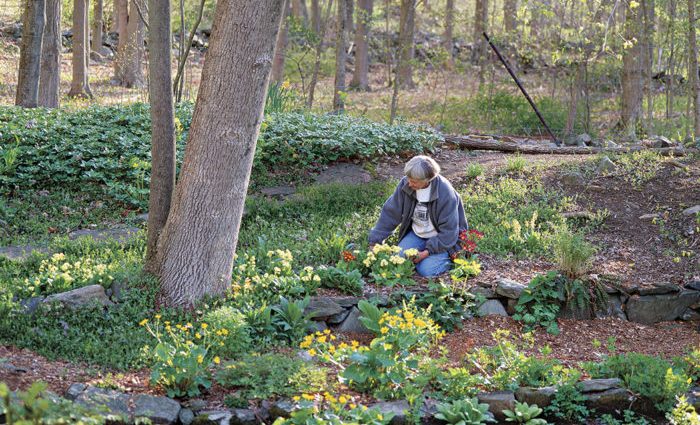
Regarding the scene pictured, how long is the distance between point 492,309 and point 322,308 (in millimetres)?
1544

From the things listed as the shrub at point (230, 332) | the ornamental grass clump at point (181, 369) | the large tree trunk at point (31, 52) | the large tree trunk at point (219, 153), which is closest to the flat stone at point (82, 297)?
the large tree trunk at point (219, 153)

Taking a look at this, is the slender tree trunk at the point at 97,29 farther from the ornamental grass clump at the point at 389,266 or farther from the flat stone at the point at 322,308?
the flat stone at the point at 322,308

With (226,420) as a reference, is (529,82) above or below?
above

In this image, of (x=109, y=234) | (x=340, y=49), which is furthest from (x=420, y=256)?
(x=340, y=49)

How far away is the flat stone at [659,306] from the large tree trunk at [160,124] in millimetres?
4190

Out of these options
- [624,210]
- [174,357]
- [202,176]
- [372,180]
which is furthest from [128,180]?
[624,210]

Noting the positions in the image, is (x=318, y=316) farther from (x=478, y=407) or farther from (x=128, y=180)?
(x=128, y=180)

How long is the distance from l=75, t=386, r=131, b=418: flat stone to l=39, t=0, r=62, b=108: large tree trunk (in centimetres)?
924

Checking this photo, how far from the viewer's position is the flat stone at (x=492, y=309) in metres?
6.64

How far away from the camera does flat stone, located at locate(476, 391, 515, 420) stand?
4.89m

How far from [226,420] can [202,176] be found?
2.14 metres

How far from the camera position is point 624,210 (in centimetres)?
881

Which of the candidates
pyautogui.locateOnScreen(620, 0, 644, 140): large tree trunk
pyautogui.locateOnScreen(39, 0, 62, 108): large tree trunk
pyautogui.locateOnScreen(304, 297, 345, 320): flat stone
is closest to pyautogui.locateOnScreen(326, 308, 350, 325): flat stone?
pyautogui.locateOnScreen(304, 297, 345, 320): flat stone

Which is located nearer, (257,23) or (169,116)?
(257,23)
